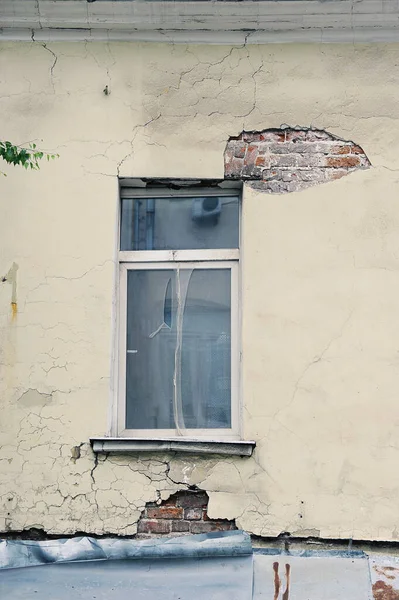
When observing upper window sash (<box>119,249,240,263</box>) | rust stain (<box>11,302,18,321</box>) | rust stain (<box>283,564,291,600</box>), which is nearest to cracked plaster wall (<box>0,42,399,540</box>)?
rust stain (<box>11,302,18,321</box>)

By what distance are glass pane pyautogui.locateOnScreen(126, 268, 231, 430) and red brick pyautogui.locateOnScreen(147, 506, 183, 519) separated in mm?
485

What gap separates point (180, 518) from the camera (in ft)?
19.0

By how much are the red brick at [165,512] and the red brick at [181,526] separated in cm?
3

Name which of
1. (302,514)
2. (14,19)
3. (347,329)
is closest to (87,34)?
(14,19)

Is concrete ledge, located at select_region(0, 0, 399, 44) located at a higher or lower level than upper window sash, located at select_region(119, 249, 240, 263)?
higher

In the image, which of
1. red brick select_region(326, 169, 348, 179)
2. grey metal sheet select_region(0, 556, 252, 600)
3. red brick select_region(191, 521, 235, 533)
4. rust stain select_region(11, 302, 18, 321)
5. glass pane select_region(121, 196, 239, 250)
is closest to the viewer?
grey metal sheet select_region(0, 556, 252, 600)

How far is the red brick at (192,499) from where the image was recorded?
19.0 ft

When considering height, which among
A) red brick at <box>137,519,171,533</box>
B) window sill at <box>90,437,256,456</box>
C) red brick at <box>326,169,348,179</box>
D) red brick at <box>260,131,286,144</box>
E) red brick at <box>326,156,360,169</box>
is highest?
red brick at <box>260,131,286,144</box>

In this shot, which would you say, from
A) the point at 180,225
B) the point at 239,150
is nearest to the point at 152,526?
the point at 180,225

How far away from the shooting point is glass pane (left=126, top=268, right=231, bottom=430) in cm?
607

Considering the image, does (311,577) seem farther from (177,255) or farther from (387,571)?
(177,255)

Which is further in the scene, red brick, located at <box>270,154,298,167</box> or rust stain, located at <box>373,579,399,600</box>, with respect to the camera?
red brick, located at <box>270,154,298,167</box>

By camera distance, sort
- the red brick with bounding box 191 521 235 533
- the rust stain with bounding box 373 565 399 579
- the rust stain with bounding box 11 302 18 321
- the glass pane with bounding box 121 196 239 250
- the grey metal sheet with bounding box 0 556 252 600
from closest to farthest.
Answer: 1. the grey metal sheet with bounding box 0 556 252 600
2. the rust stain with bounding box 373 565 399 579
3. the red brick with bounding box 191 521 235 533
4. the rust stain with bounding box 11 302 18 321
5. the glass pane with bounding box 121 196 239 250

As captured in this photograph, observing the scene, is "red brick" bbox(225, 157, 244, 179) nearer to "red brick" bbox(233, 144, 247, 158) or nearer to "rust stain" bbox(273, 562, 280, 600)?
"red brick" bbox(233, 144, 247, 158)
